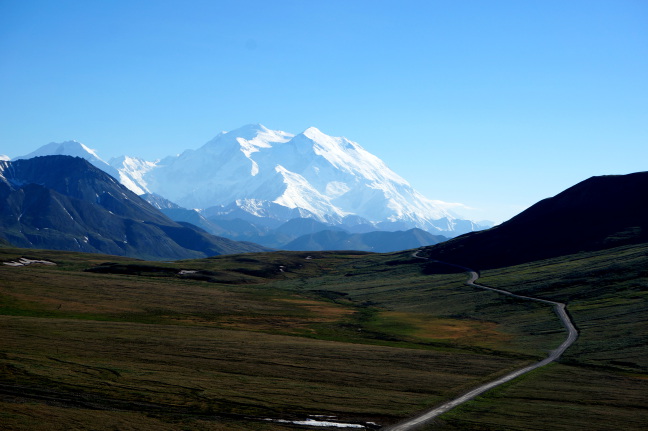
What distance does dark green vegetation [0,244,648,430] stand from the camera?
2286 inches

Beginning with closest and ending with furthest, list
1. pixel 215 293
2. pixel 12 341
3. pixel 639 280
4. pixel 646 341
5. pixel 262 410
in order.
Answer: pixel 262 410 < pixel 12 341 < pixel 646 341 < pixel 639 280 < pixel 215 293

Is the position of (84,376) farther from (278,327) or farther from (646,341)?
(646,341)

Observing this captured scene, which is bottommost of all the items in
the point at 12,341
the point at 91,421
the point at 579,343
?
→ the point at 579,343

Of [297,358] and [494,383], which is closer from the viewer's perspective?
[494,383]

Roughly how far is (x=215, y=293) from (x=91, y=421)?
12268cm

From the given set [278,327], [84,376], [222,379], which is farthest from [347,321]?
[84,376]

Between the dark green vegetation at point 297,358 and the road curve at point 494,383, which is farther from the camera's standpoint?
the dark green vegetation at point 297,358

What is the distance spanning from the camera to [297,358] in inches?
3319

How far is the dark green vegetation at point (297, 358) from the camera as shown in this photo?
5806 cm

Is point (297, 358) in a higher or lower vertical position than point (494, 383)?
higher

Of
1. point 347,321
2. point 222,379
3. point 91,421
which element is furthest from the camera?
point 347,321

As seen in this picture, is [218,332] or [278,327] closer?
[218,332]

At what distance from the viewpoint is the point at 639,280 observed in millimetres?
152000

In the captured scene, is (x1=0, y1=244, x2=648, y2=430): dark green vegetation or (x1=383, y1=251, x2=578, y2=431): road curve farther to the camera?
(x1=0, y1=244, x2=648, y2=430): dark green vegetation
